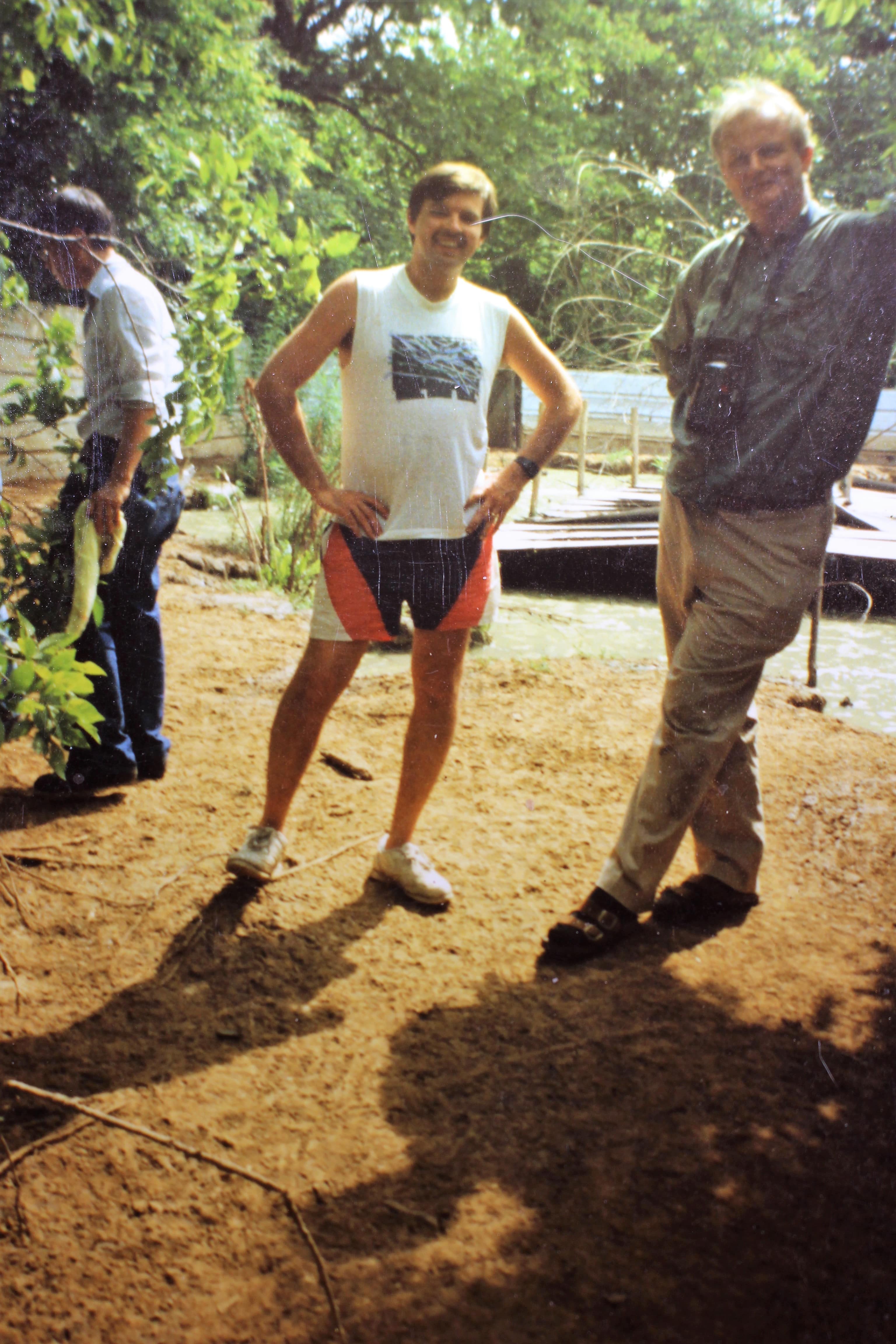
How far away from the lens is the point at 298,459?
2.16m

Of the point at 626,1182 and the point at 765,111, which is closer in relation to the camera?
the point at 626,1182

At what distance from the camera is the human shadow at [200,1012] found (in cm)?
174

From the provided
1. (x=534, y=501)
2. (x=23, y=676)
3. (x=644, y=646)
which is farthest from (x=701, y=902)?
(x=534, y=501)

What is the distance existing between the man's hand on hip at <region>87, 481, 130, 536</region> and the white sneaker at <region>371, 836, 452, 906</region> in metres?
1.16

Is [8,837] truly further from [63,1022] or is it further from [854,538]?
[854,538]

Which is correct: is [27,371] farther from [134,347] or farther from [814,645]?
[814,645]

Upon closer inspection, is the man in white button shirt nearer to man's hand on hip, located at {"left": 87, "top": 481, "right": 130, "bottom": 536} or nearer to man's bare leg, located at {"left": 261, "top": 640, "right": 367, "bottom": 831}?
man's hand on hip, located at {"left": 87, "top": 481, "right": 130, "bottom": 536}

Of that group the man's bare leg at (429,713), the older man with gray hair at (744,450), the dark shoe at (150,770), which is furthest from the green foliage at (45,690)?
the older man with gray hair at (744,450)

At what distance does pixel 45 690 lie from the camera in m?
1.82

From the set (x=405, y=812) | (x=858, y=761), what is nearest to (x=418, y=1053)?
(x=405, y=812)

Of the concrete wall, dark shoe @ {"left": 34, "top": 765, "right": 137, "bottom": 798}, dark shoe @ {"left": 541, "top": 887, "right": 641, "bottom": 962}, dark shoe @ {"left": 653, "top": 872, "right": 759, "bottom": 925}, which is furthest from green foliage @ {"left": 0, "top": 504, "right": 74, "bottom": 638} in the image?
dark shoe @ {"left": 653, "top": 872, "right": 759, "bottom": 925}

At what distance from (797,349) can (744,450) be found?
0.22m

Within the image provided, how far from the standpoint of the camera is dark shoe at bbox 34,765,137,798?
2846 mm

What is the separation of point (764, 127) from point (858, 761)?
2.42 meters
